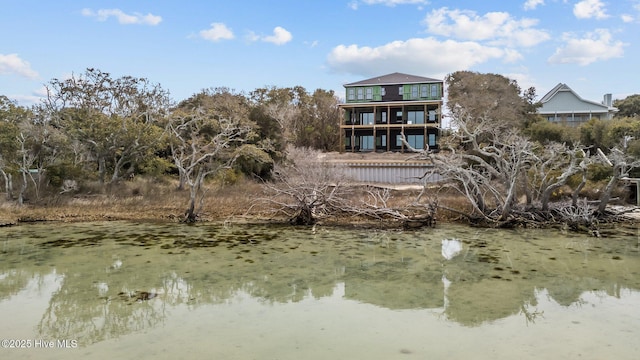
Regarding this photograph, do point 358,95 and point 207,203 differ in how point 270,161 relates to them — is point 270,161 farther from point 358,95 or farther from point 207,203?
point 358,95

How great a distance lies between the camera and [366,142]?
1642 inches

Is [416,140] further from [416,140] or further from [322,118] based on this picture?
[322,118]

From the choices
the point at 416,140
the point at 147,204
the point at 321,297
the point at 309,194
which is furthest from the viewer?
the point at 416,140

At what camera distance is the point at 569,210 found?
18047 mm

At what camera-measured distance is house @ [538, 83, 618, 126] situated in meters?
41.9

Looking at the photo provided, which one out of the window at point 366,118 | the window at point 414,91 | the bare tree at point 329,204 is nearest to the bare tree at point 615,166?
the bare tree at point 329,204

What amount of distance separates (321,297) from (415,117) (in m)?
32.3

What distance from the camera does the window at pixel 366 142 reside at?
41.6m

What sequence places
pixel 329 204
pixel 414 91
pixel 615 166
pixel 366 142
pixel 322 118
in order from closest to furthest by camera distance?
pixel 615 166 → pixel 329 204 → pixel 414 91 → pixel 366 142 → pixel 322 118

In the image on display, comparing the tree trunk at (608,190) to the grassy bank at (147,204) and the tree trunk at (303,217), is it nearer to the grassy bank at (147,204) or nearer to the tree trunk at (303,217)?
the grassy bank at (147,204)

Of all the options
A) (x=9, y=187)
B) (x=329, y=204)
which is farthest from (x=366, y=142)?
(x=9, y=187)

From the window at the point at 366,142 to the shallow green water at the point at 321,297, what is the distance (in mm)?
25887

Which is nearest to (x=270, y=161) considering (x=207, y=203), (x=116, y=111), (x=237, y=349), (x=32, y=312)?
(x=207, y=203)

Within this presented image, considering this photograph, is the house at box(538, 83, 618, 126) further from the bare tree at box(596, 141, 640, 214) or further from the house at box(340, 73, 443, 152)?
the bare tree at box(596, 141, 640, 214)
